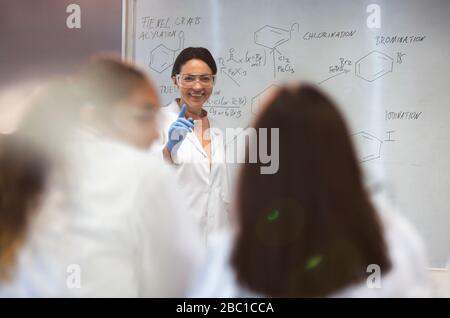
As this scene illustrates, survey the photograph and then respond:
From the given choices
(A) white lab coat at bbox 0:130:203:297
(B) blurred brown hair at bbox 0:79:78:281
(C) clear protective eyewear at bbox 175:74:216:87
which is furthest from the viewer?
(C) clear protective eyewear at bbox 175:74:216:87

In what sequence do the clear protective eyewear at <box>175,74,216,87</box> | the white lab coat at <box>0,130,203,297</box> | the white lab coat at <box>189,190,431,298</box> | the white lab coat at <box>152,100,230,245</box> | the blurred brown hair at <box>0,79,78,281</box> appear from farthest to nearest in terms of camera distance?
the clear protective eyewear at <box>175,74,216,87</box> < the white lab coat at <box>152,100,230,245</box> < the blurred brown hair at <box>0,79,78,281</box> < the white lab coat at <box>0,130,203,297</box> < the white lab coat at <box>189,190,431,298</box>

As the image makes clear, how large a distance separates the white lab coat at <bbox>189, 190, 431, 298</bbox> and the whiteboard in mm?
672

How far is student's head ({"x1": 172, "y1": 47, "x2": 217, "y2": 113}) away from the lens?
192cm

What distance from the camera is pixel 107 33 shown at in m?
1.97

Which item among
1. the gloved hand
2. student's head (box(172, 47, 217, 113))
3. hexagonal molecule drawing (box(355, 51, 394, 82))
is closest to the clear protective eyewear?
student's head (box(172, 47, 217, 113))

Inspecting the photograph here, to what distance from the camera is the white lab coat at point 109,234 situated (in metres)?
1.30

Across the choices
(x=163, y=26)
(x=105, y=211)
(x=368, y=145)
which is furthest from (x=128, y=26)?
(x=368, y=145)

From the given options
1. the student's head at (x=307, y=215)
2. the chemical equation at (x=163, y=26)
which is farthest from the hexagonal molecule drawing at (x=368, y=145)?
the chemical equation at (x=163, y=26)

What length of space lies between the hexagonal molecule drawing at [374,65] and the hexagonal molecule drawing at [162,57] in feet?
2.44

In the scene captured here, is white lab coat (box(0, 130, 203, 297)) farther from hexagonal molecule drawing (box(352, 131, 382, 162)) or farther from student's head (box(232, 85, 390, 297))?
hexagonal molecule drawing (box(352, 131, 382, 162))

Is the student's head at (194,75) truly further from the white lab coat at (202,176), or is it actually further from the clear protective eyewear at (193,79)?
the white lab coat at (202,176)

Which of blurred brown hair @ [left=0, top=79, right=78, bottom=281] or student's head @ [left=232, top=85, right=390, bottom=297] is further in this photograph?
blurred brown hair @ [left=0, top=79, right=78, bottom=281]

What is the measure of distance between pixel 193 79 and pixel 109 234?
846mm

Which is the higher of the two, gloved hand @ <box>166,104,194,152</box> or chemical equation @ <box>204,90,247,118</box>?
chemical equation @ <box>204,90,247,118</box>
